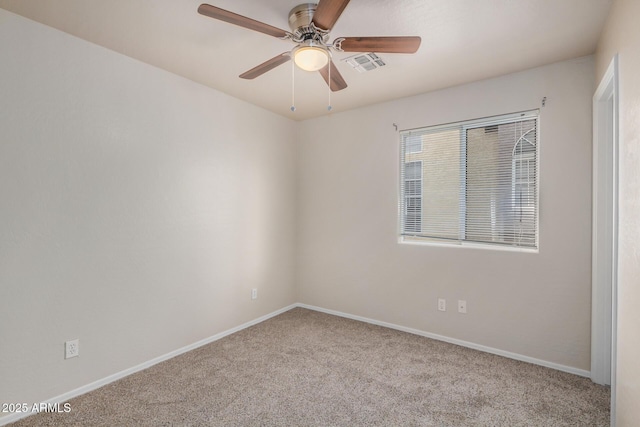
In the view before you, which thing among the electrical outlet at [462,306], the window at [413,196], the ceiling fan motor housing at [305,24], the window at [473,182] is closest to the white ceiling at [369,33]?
the ceiling fan motor housing at [305,24]

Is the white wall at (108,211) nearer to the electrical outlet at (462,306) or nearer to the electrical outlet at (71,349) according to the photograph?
the electrical outlet at (71,349)

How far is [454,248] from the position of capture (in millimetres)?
3107

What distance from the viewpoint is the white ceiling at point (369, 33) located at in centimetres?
189

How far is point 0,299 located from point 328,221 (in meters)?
3.00

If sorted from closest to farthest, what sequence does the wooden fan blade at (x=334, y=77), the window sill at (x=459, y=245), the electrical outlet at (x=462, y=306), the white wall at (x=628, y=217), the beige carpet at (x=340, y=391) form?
1. the white wall at (x=628, y=217)
2. the beige carpet at (x=340, y=391)
3. the wooden fan blade at (x=334, y=77)
4. the window sill at (x=459, y=245)
5. the electrical outlet at (x=462, y=306)

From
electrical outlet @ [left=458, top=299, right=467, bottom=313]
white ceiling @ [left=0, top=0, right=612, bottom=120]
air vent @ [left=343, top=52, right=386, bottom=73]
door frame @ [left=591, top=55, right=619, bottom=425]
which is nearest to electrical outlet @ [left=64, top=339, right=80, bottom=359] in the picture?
white ceiling @ [left=0, top=0, right=612, bottom=120]

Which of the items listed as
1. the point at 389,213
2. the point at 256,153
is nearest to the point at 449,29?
the point at 389,213

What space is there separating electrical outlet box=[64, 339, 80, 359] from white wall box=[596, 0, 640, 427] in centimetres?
327

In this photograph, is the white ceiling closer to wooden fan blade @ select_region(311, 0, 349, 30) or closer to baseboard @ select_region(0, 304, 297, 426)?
wooden fan blade @ select_region(311, 0, 349, 30)

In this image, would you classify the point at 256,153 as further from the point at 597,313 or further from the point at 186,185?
the point at 597,313

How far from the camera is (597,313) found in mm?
2377

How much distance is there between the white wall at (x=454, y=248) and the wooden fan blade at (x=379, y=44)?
154 cm

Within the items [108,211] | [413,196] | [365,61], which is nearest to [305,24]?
[365,61]

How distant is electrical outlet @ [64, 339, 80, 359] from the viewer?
7.23 ft
